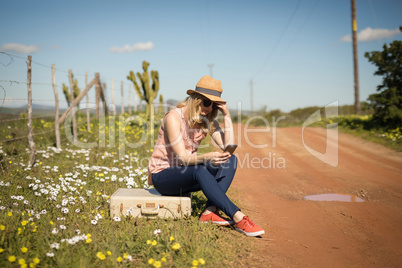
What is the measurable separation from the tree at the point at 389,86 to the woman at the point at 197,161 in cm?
813

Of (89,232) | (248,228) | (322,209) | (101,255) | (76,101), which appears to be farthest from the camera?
(76,101)

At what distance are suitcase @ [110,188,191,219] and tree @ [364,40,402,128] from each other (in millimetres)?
8579

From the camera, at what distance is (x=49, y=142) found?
7898 mm

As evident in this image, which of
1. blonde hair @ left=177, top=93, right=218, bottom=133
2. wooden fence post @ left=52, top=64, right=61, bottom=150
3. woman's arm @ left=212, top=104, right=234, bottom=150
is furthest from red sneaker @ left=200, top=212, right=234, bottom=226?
wooden fence post @ left=52, top=64, right=61, bottom=150

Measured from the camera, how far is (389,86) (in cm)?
994

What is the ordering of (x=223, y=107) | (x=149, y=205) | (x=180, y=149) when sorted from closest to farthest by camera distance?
(x=180, y=149) → (x=149, y=205) → (x=223, y=107)

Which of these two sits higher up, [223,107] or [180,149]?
[223,107]

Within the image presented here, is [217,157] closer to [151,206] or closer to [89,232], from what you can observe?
[151,206]

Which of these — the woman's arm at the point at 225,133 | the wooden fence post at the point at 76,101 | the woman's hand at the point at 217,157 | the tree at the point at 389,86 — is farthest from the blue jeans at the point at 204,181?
the tree at the point at 389,86

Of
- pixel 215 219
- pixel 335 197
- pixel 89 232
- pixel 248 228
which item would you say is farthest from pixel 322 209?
pixel 89 232

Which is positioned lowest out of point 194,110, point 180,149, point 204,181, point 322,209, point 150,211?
point 322,209

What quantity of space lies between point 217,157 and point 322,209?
5.86ft

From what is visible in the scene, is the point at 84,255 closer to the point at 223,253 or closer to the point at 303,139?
the point at 223,253

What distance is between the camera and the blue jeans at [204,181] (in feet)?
10.5
